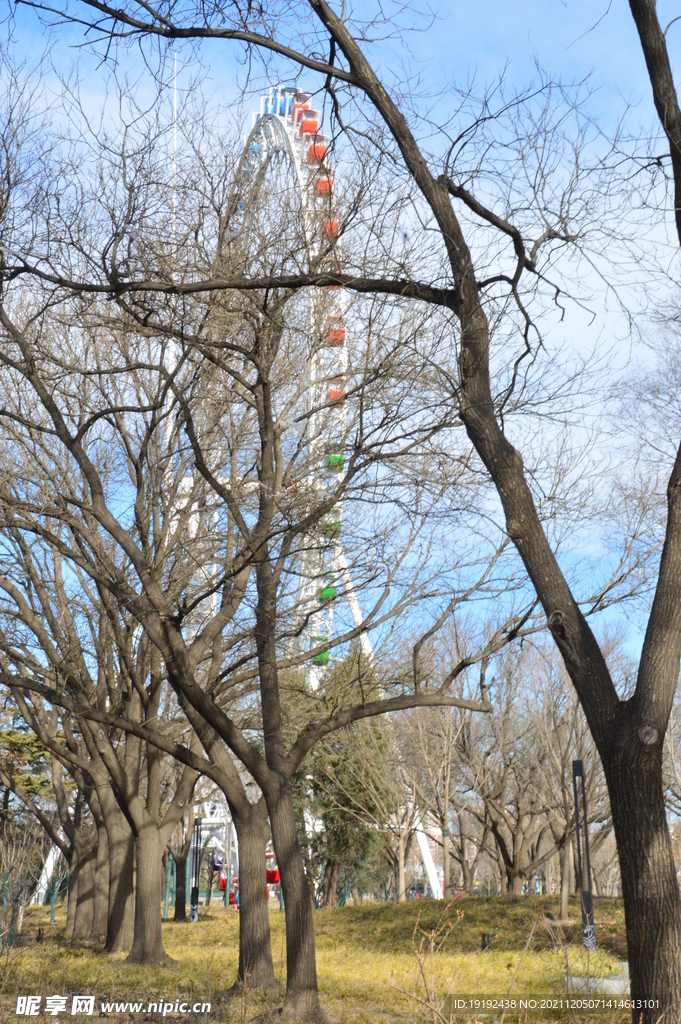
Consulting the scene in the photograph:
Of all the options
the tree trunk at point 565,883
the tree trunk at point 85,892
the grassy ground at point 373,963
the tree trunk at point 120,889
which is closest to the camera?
the grassy ground at point 373,963

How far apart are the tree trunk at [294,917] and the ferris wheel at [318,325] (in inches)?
68.8

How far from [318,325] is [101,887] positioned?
13.4 m

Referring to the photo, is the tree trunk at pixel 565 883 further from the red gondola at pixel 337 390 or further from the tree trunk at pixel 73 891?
the red gondola at pixel 337 390

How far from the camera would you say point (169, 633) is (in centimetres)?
802

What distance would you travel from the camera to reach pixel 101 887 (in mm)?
17656

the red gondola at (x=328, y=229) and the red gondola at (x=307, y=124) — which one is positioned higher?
the red gondola at (x=307, y=124)

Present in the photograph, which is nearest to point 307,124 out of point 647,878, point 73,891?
point 647,878

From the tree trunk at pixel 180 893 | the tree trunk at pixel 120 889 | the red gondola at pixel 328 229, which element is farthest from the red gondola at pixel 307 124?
the tree trunk at pixel 180 893

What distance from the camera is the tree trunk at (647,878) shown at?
425 cm

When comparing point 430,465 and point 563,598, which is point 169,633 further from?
point 563,598

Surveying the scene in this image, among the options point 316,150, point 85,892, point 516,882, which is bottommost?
point 516,882

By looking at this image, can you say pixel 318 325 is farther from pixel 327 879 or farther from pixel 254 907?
pixel 327 879

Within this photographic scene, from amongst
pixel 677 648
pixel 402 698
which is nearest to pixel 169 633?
pixel 402 698

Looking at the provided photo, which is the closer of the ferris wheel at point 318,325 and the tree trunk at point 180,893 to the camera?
the ferris wheel at point 318,325
